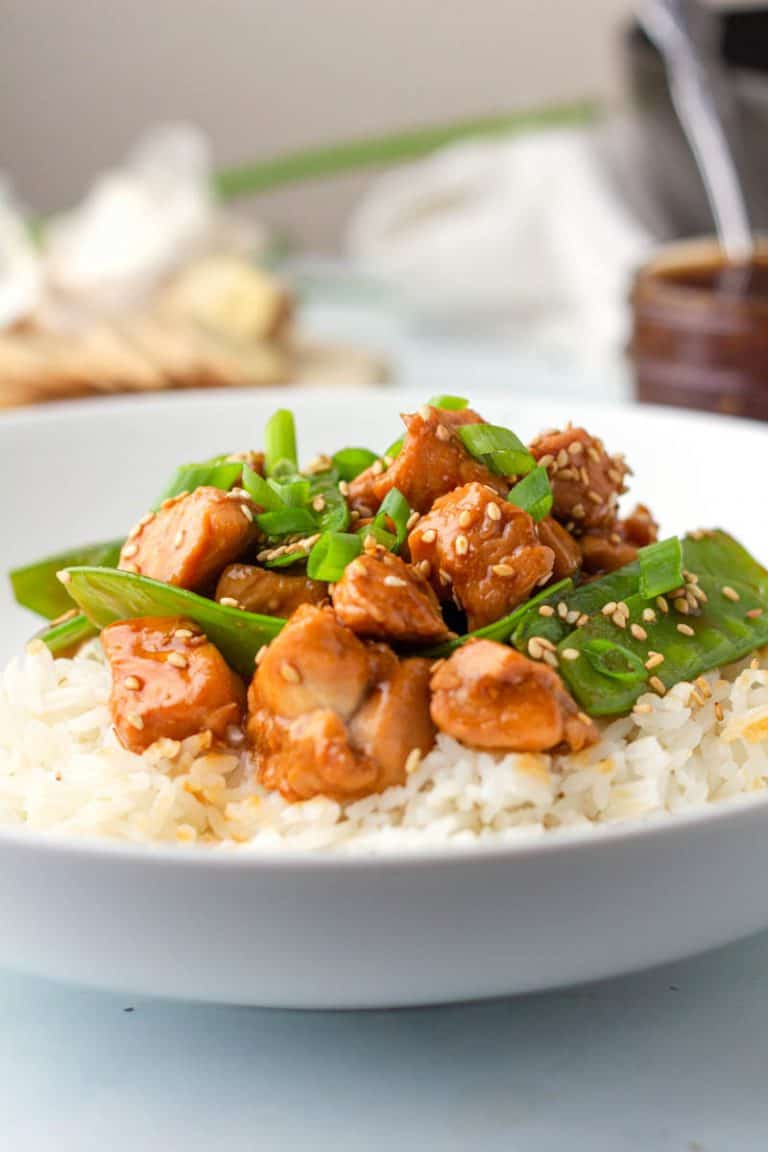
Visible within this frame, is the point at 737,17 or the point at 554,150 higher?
the point at 737,17

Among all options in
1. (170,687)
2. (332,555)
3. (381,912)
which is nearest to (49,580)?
(170,687)

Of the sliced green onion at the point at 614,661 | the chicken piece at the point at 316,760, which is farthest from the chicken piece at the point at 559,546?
the chicken piece at the point at 316,760

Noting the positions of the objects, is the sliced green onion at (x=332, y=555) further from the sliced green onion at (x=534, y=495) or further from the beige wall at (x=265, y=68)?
the beige wall at (x=265, y=68)

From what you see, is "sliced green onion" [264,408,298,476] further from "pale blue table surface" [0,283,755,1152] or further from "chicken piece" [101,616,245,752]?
"pale blue table surface" [0,283,755,1152]

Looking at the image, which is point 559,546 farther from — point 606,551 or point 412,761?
point 412,761

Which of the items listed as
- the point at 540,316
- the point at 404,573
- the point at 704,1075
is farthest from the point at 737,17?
the point at 704,1075

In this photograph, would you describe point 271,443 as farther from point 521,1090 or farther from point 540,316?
point 540,316

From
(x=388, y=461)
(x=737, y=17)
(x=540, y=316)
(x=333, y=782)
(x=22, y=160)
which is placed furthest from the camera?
(x=22, y=160)
